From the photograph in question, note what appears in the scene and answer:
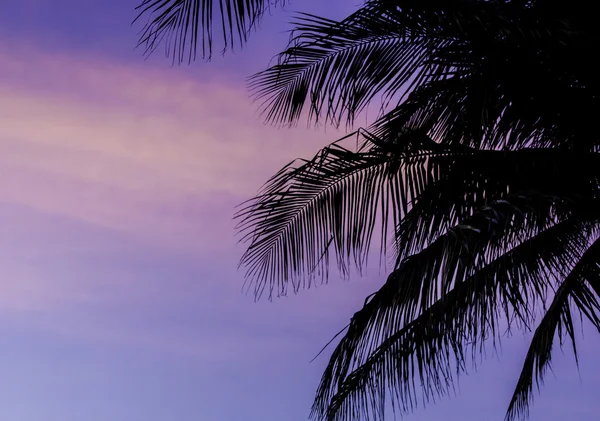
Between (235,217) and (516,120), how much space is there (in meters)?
1.88

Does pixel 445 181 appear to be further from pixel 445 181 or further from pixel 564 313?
pixel 564 313

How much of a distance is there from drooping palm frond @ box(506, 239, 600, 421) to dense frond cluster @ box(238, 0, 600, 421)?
18 mm

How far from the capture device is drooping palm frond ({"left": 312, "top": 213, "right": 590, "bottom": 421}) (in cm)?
414

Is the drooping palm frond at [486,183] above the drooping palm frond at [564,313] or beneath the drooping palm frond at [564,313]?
above

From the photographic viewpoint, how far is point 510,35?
413 centimetres

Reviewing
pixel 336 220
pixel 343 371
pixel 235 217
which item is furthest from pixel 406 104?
pixel 343 371

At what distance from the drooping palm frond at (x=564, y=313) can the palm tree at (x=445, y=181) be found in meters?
0.02

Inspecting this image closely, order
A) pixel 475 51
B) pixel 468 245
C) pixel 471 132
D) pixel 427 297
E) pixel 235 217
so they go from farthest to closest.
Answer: pixel 235 217 < pixel 471 132 < pixel 475 51 < pixel 427 297 < pixel 468 245

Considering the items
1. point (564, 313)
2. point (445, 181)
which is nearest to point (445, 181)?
point (445, 181)

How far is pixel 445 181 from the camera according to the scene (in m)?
4.76

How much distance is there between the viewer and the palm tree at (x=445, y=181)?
416 centimetres

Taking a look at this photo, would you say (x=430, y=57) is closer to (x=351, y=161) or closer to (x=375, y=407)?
(x=351, y=161)

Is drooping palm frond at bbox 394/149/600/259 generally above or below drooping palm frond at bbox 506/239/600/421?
above

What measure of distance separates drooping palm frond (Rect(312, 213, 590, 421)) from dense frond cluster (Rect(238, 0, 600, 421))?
0.04 feet
